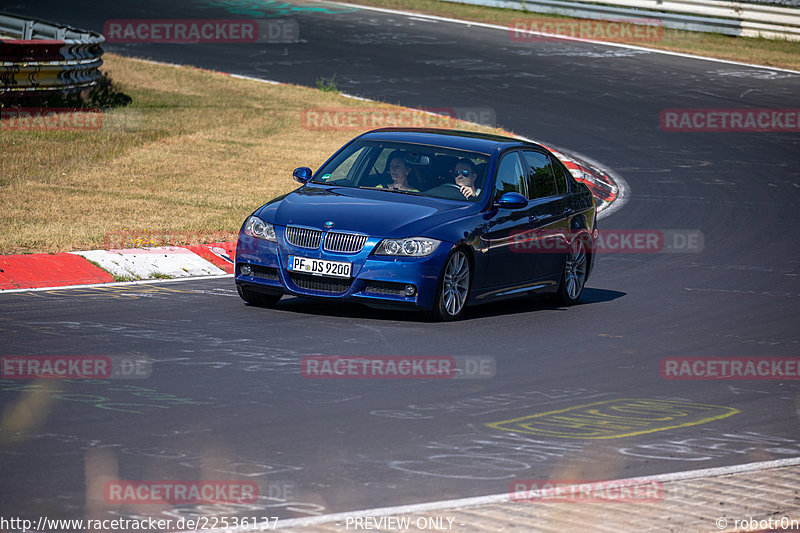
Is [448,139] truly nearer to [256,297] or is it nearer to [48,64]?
[256,297]

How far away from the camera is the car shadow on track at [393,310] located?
11.1m

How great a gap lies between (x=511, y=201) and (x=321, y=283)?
6.26 feet

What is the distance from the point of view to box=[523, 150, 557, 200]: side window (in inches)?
491

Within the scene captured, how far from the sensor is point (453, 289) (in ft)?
36.2

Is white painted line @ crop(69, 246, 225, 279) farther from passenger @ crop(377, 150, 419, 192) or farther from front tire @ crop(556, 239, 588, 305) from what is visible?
front tire @ crop(556, 239, 588, 305)

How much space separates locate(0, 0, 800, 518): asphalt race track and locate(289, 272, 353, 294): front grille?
29 centimetres

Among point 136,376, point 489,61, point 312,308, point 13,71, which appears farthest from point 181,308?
point 489,61

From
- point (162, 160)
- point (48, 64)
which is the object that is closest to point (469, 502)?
point (162, 160)

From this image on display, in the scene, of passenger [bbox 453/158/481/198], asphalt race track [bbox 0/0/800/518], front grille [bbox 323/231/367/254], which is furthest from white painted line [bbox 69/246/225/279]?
passenger [bbox 453/158/481/198]

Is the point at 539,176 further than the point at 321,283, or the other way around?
the point at 539,176

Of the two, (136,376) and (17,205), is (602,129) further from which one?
(136,376)

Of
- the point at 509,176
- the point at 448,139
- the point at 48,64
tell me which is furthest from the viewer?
the point at 48,64

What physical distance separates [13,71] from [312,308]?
10.7 metres

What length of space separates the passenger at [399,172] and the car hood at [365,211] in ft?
0.49
